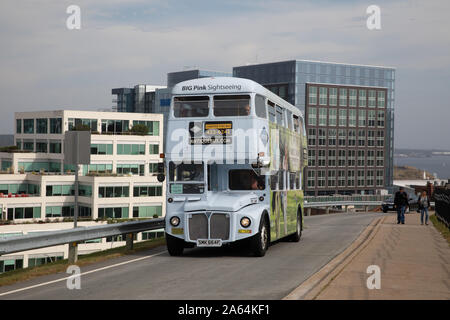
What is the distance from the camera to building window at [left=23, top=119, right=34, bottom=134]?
9694 cm

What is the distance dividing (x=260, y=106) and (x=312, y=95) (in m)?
114

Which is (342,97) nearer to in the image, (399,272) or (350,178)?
(350,178)

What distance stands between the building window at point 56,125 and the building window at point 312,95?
54.7 meters

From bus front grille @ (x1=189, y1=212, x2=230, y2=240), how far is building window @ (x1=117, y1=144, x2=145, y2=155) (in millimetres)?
73362

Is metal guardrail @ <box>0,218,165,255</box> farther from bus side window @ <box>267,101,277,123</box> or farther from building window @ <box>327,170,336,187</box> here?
building window @ <box>327,170,336,187</box>

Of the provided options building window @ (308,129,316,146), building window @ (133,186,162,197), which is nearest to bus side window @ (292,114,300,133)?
building window @ (133,186,162,197)

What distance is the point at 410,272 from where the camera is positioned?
43.6ft

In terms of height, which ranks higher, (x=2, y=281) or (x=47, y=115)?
(x=47, y=115)

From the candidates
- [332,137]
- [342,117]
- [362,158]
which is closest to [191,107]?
[332,137]

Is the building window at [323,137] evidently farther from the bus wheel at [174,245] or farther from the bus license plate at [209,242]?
the bus license plate at [209,242]

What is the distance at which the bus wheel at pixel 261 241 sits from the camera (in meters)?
16.3
